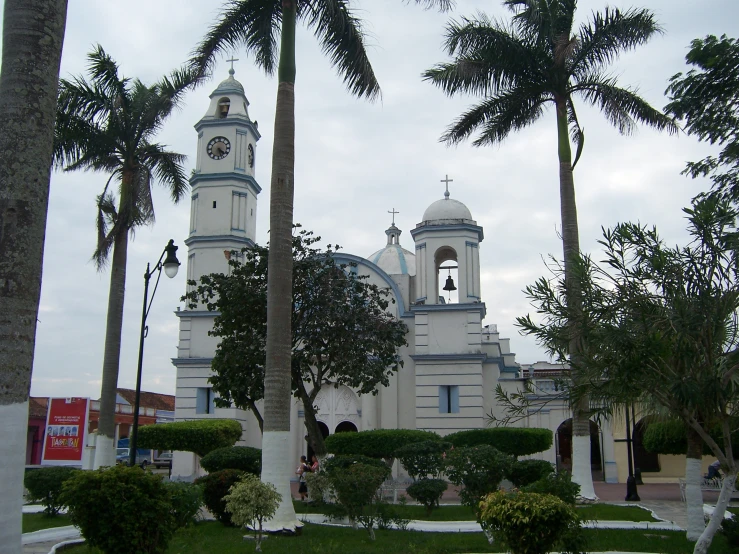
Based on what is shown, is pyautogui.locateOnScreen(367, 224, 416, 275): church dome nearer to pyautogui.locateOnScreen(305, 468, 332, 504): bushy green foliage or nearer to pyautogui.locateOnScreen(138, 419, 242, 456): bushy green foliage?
pyautogui.locateOnScreen(138, 419, 242, 456): bushy green foliage

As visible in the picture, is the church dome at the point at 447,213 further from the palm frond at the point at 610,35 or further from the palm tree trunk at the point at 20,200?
the palm tree trunk at the point at 20,200

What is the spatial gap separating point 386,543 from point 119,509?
15.4 ft

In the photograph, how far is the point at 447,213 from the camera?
30.5 meters

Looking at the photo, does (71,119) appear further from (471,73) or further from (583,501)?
(583,501)

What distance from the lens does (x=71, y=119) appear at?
1880cm

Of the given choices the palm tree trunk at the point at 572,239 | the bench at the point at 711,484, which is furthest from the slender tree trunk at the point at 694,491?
the bench at the point at 711,484

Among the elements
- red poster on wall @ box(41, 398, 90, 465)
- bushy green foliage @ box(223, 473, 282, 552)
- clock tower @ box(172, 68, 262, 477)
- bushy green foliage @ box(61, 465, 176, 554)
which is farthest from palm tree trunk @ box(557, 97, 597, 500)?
red poster on wall @ box(41, 398, 90, 465)

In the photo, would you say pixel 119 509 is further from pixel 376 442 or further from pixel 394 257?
pixel 394 257

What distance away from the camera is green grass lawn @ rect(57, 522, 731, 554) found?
11.1 metres

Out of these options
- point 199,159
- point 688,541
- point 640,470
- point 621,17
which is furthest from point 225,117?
point 688,541

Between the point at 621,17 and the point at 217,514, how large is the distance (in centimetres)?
1490

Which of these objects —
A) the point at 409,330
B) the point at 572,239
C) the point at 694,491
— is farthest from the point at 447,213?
the point at 694,491

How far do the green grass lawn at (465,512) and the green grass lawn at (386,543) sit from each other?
164 centimetres

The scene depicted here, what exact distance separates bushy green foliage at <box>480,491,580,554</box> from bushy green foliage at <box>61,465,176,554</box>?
13.4 feet
